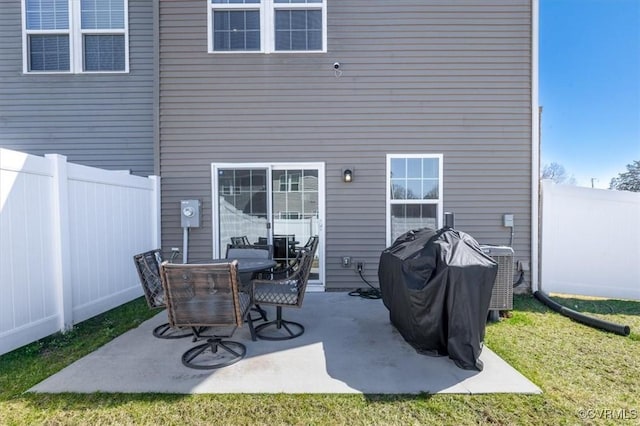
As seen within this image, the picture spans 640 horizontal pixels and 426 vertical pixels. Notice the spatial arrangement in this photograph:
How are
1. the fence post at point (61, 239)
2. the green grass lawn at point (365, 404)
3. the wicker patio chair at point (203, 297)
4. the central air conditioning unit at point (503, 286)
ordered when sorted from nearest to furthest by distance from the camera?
1. the green grass lawn at point (365, 404)
2. the wicker patio chair at point (203, 297)
3. the fence post at point (61, 239)
4. the central air conditioning unit at point (503, 286)

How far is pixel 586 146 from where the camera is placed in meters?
19.1

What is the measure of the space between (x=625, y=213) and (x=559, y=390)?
160 inches

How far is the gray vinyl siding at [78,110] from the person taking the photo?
559cm

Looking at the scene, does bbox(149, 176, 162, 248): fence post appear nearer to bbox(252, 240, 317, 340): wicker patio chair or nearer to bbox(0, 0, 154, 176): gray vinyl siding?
bbox(0, 0, 154, 176): gray vinyl siding

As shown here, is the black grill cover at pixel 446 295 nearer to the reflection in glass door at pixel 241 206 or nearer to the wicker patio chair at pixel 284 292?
the wicker patio chair at pixel 284 292

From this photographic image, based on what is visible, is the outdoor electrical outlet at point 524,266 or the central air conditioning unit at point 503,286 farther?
the outdoor electrical outlet at point 524,266

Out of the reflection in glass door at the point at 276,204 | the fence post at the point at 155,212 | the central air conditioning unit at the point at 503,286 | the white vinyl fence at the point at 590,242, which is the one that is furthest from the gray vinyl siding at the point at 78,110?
the white vinyl fence at the point at 590,242

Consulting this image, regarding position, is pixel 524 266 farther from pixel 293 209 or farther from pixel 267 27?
pixel 267 27

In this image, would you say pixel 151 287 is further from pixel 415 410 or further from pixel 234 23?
pixel 234 23

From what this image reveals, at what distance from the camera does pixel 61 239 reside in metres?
3.64

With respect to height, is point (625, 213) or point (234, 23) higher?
point (234, 23)

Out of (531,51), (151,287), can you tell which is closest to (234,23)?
(151,287)

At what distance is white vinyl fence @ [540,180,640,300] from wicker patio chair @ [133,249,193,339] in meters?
5.23

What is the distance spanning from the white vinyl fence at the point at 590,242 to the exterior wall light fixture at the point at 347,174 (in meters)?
2.94
